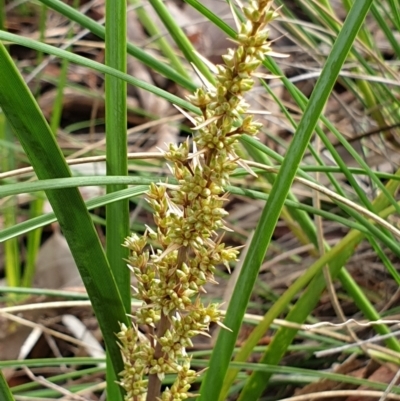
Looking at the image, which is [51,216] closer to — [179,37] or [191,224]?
[191,224]

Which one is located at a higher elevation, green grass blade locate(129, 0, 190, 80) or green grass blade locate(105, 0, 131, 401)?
green grass blade locate(129, 0, 190, 80)

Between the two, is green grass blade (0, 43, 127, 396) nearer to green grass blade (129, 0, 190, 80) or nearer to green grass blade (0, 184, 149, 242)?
green grass blade (0, 184, 149, 242)

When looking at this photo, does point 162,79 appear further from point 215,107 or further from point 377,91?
point 215,107

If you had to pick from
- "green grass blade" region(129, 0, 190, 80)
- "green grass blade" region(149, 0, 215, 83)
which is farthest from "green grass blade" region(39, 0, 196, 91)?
"green grass blade" region(129, 0, 190, 80)

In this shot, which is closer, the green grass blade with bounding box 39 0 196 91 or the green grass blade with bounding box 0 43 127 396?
the green grass blade with bounding box 0 43 127 396

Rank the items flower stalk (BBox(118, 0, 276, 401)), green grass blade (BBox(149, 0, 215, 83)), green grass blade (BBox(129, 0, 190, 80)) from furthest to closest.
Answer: green grass blade (BBox(129, 0, 190, 80))
green grass blade (BBox(149, 0, 215, 83))
flower stalk (BBox(118, 0, 276, 401))

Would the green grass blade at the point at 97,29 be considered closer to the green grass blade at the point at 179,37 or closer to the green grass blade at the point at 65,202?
the green grass blade at the point at 179,37

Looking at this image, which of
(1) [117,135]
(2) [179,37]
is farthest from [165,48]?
(1) [117,135]
